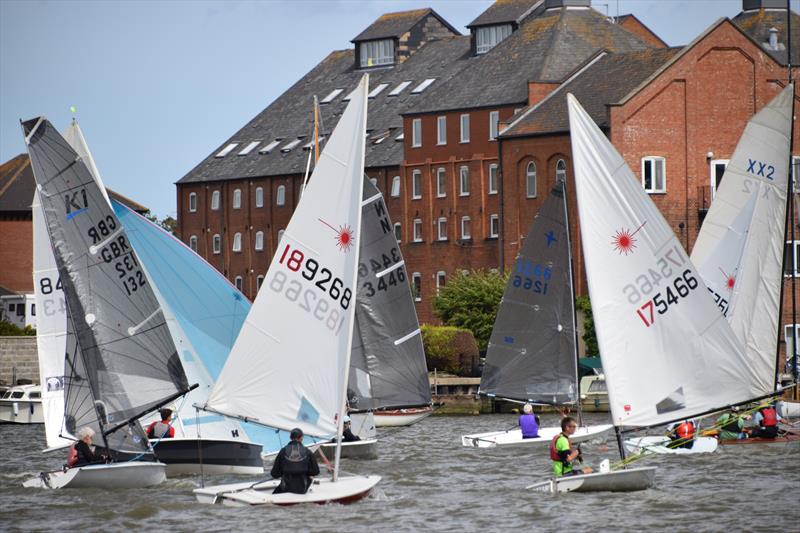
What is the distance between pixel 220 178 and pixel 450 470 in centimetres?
6437

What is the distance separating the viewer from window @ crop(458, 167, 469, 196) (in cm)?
8444

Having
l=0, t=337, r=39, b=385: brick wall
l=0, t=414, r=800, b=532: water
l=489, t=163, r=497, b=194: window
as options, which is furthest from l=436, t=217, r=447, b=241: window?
l=0, t=414, r=800, b=532: water

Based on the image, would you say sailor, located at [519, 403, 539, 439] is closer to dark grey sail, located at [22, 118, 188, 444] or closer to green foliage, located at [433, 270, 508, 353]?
dark grey sail, located at [22, 118, 188, 444]

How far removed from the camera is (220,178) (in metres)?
102

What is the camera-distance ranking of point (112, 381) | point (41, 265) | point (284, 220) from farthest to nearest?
point (284, 220) < point (41, 265) < point (112, 381)

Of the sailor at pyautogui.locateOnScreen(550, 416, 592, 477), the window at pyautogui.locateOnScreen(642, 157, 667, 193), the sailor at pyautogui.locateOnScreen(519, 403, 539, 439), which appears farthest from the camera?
the window at pyautogui.locateOnScreen(642, 157, 667, 193)

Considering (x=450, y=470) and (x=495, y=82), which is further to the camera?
(x=495, y=82)

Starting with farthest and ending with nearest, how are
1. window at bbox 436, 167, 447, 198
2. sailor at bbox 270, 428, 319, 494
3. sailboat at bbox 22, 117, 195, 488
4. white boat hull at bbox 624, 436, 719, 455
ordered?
window at bbox 436, 167, 447, 198
white boat hull at bbox 624, 436, 719, 455
sailboat at bbox 22, 117, 195, 488
sailor at bbox 270, 428, 319, 494

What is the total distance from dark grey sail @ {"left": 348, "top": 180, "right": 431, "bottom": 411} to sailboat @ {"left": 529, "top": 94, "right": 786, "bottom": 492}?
33.7 feet

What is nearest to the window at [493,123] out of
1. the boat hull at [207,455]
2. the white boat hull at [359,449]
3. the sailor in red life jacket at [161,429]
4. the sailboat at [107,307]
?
the white boat hull at [359,449]

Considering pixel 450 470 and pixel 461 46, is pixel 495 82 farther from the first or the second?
pixel 450 470

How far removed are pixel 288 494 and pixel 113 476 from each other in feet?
16.7

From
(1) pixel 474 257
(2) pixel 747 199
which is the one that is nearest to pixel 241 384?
(2) pixel 747 199

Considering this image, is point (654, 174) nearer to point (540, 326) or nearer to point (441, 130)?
point (441, 130)
